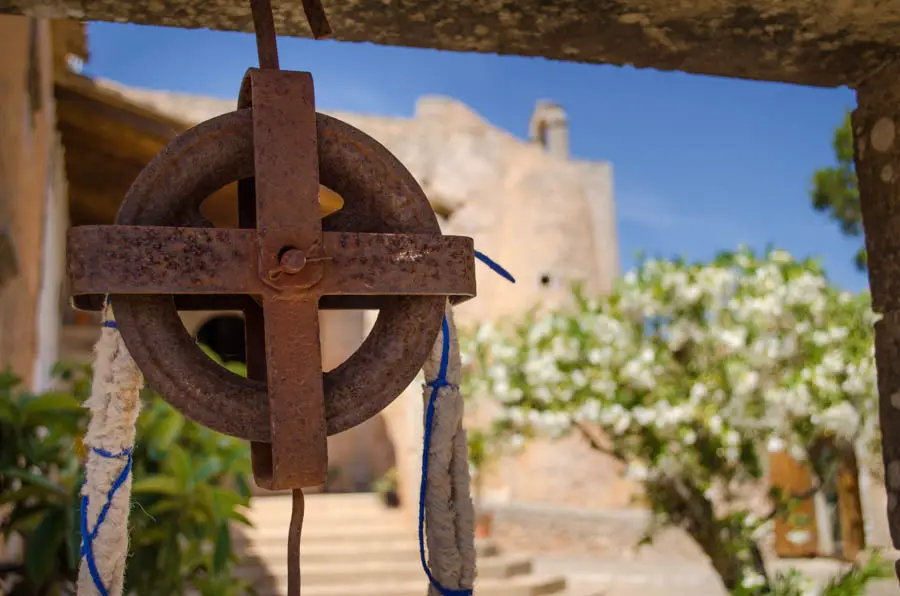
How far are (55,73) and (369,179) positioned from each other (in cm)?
581

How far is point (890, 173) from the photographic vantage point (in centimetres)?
187

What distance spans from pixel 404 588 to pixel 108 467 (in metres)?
5.85

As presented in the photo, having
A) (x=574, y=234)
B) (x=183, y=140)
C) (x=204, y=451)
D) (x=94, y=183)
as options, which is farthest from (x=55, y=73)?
(x=574, y=234)

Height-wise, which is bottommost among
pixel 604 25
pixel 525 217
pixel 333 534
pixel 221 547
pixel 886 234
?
pixel 333 534

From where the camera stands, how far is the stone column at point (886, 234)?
6.08ft

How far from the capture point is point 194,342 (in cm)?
114

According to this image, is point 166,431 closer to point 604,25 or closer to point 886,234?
point 604,25

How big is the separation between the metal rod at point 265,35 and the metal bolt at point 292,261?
0.87 ft

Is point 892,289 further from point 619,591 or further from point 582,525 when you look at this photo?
point 582,525

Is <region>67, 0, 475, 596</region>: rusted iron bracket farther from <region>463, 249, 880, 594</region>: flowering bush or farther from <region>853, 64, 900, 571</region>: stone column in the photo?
<region>463, 249, 880, 594</region>: flowering bush

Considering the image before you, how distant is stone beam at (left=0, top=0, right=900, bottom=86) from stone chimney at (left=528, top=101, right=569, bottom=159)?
15544 millimetres

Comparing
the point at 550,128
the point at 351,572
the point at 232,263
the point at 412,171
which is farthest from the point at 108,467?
the point at 550,128

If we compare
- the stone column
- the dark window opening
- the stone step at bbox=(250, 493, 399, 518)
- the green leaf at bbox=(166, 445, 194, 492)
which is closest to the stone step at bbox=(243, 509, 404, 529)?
the stone step at bbox=(250, 493, 399, 518)

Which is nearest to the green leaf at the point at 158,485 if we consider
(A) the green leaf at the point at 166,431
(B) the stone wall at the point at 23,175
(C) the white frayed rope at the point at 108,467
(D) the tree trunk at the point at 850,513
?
(A) the green leaf at the point at 166,431
